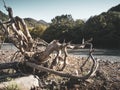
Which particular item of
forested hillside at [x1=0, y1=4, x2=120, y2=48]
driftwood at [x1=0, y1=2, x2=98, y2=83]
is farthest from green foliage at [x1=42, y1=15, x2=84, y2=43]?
driftwood at [x1=0, y1=2, x2=98, y2=83]

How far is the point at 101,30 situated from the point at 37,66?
54405 millimetres

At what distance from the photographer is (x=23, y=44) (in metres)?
14.1

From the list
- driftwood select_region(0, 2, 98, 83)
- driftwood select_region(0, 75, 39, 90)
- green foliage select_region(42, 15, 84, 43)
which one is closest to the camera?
driftwood select_region(0, 75, 39, 90)

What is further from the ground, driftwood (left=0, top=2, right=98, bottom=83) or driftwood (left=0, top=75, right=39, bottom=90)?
driftwood (left=0, top=2, right=98, bottom=83)

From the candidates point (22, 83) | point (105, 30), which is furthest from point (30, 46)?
point (105, 30)

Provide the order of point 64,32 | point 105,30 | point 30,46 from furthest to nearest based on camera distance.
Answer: point 64,32 < point 105,30 < point 30,46

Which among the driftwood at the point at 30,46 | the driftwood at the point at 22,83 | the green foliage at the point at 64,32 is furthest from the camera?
the green foliage at the point at 64,32

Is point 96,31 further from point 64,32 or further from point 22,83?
point 22,83

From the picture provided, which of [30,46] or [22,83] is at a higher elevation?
[30,46]

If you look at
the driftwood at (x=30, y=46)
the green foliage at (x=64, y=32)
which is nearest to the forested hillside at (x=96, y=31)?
the green foliage at (x=64, y=32)

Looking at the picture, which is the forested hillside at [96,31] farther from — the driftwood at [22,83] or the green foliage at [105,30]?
the driftwood at [22,83]

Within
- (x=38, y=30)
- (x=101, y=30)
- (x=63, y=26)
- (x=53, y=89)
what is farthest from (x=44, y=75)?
(x=38, y=30)

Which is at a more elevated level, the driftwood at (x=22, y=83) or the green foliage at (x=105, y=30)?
the green foliage at (x=105, y=30)

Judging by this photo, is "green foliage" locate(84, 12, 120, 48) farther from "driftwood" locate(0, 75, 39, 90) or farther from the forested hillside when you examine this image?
"driftwood" locate(0, 75, 39, 90)
